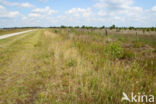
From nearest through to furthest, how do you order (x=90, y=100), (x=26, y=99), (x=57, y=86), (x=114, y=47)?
(x=90, y=100) → (x=26, y=99) → (x=57, y=86) → (x=114, y=47)

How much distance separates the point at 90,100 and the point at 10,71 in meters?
3.87

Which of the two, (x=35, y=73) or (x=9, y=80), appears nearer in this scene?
(x=9, y=80)

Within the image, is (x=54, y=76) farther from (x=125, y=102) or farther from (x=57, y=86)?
(x=125, y=102)

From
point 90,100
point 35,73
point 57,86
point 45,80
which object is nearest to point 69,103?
point 90,100

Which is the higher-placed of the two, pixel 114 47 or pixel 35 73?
pixel 114 47

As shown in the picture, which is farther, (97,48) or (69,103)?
(97,48)

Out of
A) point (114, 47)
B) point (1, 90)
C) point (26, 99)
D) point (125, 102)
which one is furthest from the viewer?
point (114, 47)

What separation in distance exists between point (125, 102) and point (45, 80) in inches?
107

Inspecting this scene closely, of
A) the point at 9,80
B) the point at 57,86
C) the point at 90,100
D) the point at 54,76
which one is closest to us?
the point at 90,100

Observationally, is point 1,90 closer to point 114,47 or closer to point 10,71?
point 10,71

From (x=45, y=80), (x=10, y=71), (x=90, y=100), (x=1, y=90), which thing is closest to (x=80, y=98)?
(x=90, y=100)

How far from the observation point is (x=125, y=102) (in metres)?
2.32

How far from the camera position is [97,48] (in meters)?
7.55

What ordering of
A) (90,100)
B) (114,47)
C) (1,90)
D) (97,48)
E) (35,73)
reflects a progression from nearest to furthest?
(90,100) < (1,90) < (35,73) < (114,47) < (97,48)
